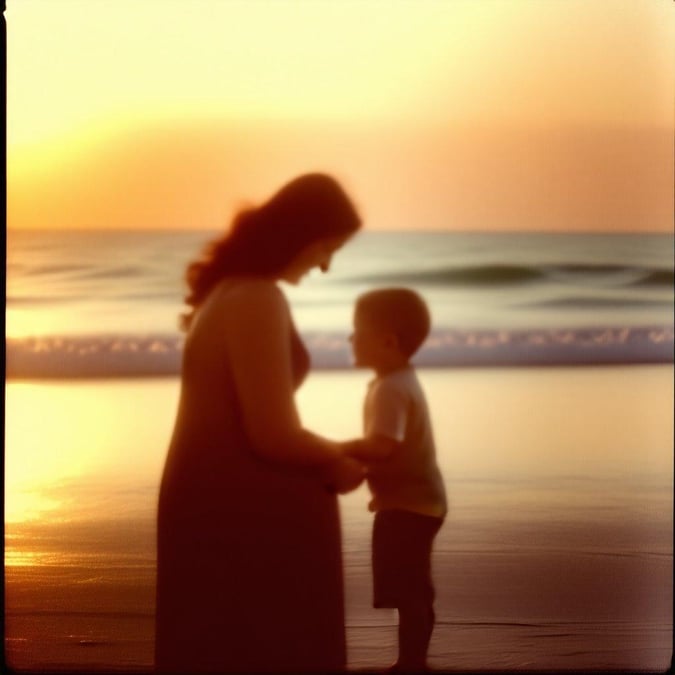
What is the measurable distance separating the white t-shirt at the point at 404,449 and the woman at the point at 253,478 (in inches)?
5.3

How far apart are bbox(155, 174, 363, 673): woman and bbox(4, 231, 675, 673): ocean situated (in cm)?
38

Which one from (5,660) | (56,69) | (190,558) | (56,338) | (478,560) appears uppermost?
(56,69)

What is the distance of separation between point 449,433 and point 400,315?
563mm

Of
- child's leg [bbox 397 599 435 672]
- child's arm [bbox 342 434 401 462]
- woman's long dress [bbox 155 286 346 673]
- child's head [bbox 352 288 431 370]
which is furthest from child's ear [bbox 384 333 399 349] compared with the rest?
child's leg [bbox 397 599 435 672]

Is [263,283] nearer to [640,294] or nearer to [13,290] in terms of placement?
[13,290]

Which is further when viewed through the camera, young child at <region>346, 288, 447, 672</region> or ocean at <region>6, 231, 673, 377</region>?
ocean at <region>6, 231, 673, 377</region>

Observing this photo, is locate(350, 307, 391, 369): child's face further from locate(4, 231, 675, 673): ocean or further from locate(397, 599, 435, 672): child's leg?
locate(397, 599, 435, 672): child's leg

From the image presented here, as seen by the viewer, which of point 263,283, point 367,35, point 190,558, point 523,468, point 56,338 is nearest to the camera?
point 263,283

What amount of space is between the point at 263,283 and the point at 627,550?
48.5 inches

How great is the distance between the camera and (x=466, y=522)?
235 centimetres

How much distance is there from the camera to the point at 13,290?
6.97 feet

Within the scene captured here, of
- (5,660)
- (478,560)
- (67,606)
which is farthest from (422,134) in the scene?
(5,660)

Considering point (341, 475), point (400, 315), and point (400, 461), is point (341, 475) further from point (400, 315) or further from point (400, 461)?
point (400, 315)

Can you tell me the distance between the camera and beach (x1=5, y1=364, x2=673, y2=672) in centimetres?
212
